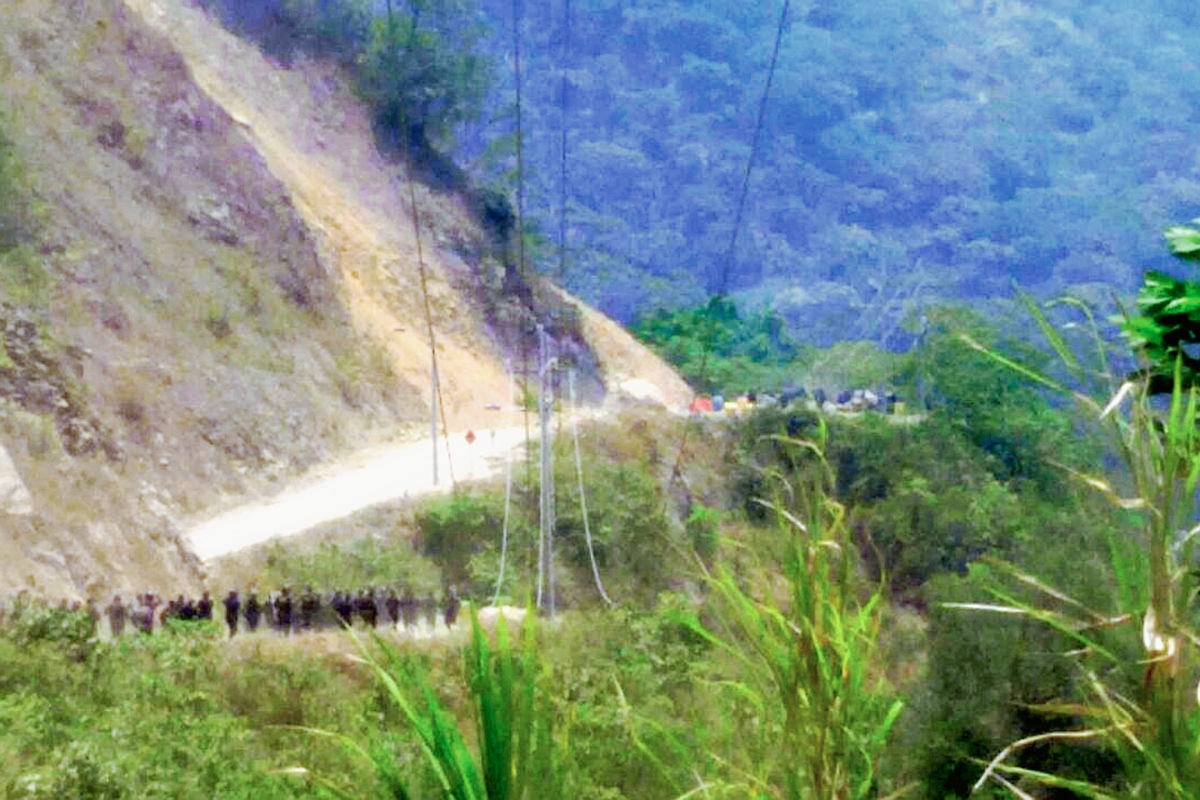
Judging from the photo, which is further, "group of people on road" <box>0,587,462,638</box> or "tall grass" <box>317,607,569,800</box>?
"group of people on road" <box>0,587,462,638</box>

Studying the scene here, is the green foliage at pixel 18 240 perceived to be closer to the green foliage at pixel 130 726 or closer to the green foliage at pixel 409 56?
the green foliage at pixel 130 726

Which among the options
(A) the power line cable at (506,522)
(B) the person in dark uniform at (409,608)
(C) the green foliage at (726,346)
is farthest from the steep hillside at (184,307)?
(B) the person in dark uniform at (409,608)

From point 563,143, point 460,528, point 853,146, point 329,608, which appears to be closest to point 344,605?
point 329,608

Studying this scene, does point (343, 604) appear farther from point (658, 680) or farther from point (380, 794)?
point (380, 794)

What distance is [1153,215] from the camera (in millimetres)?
11734

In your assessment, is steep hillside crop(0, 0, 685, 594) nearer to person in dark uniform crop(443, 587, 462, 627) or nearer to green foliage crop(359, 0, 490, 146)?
green foliage crop(359, 0, 490, 146)

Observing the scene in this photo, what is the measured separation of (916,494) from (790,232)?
4245 millimetres

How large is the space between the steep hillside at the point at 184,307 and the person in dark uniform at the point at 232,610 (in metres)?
0.45

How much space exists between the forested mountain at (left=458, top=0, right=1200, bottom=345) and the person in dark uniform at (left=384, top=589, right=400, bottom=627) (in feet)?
10.1

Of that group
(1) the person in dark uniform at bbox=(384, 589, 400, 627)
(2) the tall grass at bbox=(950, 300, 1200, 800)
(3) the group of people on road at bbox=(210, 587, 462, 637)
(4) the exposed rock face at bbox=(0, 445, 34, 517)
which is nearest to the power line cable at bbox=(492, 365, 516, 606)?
(3) the group of people on road at bbox=(210, 587, 462, 637)

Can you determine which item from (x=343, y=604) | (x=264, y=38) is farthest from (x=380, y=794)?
(x=264, y=38)

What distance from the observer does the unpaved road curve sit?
7.68 metres

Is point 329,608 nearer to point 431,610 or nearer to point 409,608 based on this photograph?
point 409,608

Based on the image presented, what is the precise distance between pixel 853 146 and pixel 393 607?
7.33 m
